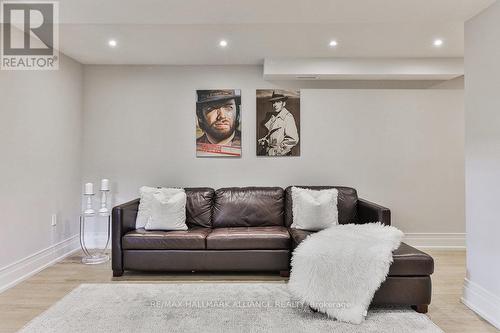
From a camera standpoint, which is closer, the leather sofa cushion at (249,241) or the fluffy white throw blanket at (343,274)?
the fluffy white throw blanket at (343,274)

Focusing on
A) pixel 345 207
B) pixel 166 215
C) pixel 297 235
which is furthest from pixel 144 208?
pixel 345 207

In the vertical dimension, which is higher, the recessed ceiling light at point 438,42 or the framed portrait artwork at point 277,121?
the recessed ceiling light at point 438,42

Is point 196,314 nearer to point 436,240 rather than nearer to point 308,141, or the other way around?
point 308,141

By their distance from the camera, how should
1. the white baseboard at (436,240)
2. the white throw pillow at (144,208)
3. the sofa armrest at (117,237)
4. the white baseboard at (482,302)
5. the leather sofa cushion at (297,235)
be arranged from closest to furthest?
the white baseboard at (482,302) → the leather sofa cushion at (297,235) → the sofa armrest at (117,237) → the white throw pillow at (144,208) → the white baseboard at (436,240)

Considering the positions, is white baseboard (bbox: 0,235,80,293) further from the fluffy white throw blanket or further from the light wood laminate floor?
the fluffy white throw blanket

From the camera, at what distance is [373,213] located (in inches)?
133

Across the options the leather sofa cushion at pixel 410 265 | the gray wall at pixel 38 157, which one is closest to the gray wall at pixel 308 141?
the gray wall at pixel 38 157

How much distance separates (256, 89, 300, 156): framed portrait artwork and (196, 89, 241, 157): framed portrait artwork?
0.99 feet

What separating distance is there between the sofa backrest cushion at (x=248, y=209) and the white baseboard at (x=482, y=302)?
194cm

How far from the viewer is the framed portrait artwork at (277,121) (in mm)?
4258

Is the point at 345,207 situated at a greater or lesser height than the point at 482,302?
greater

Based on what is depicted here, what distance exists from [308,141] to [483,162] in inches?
82.3

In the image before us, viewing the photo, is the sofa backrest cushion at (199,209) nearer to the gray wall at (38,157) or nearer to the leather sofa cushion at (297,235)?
the leather sofa cushion at (297,235)

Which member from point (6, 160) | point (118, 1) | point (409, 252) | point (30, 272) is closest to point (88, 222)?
point (30, 272)
